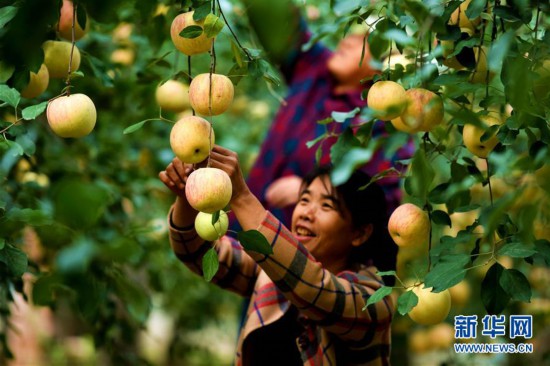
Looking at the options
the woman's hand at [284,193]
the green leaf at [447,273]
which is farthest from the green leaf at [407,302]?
the woman's hand at [284,193]

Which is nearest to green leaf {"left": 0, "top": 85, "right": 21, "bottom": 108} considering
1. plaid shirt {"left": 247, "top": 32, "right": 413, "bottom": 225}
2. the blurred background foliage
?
the blurred background foliage

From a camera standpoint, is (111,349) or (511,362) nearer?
(111,349)

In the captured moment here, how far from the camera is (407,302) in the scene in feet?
4.42

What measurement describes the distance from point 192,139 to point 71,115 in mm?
195

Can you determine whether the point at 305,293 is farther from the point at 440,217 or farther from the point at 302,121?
the point at 302,121

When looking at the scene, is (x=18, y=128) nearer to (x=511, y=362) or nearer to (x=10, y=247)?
(x=10, y=247)

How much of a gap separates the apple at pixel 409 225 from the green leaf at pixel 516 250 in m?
0.16

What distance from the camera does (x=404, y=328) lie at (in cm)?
380

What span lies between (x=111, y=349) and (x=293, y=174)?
2.46 feet

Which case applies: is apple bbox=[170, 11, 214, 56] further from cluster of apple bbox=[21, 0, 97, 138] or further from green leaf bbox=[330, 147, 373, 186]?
green leaf bbox=[330, 147, 373, 186]

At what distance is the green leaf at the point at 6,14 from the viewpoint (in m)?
1.30

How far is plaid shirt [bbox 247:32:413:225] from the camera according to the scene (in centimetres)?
258

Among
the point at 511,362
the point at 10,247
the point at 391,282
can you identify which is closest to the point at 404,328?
the point at 511,362

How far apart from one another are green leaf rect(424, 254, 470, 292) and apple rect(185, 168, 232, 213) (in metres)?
0.34
